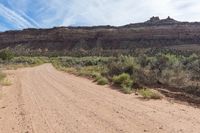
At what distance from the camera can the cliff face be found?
114m

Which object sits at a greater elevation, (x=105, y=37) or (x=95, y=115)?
(x=95, y=115)

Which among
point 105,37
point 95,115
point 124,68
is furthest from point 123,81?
point 105,37

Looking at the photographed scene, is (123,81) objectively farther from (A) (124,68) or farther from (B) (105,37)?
(B) (105,37)

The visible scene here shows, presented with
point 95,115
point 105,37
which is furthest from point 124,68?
point 105,37

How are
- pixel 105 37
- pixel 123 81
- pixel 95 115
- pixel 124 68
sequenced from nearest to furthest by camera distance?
pixel 95 115 → pixel 123 81 → pixel 124 68 → pixel 105 37

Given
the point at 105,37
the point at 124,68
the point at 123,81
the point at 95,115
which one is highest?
the point at 95,115

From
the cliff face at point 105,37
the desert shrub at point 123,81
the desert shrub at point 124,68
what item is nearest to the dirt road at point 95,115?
the desert shrub at point 123,81

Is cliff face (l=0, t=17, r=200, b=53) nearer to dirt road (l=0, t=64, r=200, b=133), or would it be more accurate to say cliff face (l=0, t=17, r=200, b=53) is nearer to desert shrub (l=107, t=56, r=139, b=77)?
desert shrub (l=107, t=56, r=139, b=77)

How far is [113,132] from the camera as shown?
30.6 ft

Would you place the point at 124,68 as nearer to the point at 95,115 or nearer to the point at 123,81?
the point at 123,81

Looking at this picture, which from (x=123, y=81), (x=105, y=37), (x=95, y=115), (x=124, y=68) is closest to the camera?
(x=95, y=115)

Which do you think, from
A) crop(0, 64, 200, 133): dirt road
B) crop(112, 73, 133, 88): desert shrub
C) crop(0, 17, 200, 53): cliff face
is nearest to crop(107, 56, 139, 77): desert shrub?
crop(112, 73, 133, 88): desert shrub

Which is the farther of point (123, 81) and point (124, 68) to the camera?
point (124, 68)

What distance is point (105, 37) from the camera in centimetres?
12812
